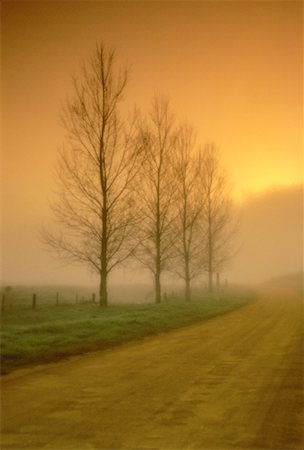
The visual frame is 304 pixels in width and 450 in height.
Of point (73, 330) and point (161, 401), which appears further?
point (73, 330)

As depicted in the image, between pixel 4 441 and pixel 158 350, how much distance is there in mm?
7539

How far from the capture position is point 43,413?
662 centimetres

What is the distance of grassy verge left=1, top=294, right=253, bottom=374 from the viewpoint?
487 inches

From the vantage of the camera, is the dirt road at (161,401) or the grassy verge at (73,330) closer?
the dirt road at (161,401)

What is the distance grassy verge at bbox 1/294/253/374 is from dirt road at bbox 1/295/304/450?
4.29ft

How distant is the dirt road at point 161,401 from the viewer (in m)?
5.65

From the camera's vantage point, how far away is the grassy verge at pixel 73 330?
12.4 m

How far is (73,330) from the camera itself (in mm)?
16672

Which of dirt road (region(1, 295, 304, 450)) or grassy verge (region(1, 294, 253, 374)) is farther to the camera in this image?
grassy verge (region(1, 294, 253, 374))

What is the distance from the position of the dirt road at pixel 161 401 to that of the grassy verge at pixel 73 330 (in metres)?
1.31

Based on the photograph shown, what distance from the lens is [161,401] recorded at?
7.29m

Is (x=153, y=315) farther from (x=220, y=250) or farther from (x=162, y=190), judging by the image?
(x=220, y=250)

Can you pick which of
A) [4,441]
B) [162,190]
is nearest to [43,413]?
[4,441]

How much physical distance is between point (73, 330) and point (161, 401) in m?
9.88
